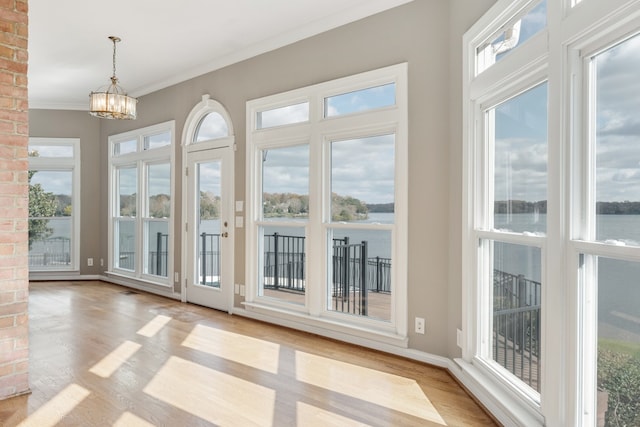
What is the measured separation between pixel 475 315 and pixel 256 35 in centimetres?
343

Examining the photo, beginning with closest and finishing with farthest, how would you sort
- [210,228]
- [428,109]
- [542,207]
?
[542,207], [428,109], [210,228]

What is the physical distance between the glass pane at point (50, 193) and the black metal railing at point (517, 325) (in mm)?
7310

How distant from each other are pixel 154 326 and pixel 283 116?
2.58 metres

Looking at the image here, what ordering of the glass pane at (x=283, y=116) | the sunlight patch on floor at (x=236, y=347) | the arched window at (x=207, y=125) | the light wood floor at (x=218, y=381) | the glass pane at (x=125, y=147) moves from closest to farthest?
the light wood floor at (x=218, y=381)
the sunlight patch on floor at (x=236, y=347)
the glass pane at (x=283, y=116)
the arched window at (x=207, y=125)
the glass pane at (x=125, y=147)

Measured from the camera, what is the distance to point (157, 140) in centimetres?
627

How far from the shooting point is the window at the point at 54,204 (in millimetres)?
7227

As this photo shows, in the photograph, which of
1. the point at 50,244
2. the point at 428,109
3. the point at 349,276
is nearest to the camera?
the point at 428,109

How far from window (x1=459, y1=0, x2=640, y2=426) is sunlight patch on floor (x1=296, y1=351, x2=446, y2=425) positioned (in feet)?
1.34

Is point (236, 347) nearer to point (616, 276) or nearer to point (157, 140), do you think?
point (616, 276)

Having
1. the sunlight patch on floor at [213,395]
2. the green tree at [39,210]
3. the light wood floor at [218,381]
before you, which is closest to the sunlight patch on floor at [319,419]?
the light wood floor at [218,381]

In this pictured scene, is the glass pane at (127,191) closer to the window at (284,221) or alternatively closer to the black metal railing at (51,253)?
the black metal railing at (51,253)

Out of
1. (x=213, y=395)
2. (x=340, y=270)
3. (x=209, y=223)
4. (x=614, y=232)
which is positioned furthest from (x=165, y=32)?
(x=614, y=232)

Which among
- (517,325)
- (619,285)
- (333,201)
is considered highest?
(333,201)

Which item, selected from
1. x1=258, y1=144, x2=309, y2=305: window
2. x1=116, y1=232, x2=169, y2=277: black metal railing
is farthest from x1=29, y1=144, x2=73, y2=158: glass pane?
x1=258, y1=144, x2=309, y2=305: window
